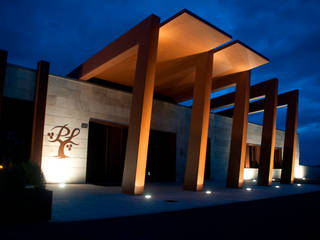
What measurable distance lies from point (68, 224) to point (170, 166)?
11.4 metres

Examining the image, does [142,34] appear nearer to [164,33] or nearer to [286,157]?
[164,33]

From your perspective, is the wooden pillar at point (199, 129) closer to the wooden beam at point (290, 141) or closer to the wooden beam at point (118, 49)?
the wooden beam at point (118, 49)

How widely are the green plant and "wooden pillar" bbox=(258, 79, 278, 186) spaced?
13.4 metres

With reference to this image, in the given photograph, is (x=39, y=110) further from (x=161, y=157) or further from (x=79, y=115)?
(x=161, y=157)

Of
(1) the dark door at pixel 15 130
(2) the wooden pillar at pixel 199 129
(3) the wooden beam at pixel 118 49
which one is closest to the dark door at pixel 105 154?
(3) the wooden beam at pixel 118 49

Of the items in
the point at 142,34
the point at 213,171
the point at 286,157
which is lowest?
the point at 213,171

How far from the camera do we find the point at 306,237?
12.9 feet

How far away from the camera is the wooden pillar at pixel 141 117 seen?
8.63 meters

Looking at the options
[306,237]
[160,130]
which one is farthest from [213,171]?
[306,237]

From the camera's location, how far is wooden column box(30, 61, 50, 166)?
34.4 feet

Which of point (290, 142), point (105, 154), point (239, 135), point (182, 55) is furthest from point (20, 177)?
point (290, 142)

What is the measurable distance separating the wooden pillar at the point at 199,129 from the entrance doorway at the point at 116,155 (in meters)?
3.83

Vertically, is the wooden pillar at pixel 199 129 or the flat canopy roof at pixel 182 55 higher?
the flat canopy roof at pixel 182 55

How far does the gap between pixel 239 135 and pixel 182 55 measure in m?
4.83
